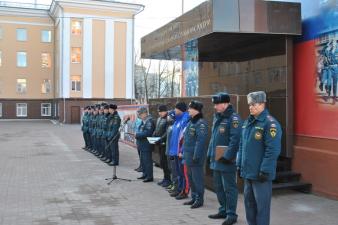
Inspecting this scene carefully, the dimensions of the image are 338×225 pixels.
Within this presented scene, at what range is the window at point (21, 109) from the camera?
Result: 5609cm

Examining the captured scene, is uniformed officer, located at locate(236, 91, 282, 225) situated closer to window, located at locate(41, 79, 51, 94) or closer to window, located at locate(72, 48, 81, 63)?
window, located at locate(72, 48, 81, 63)

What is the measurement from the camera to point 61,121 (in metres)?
47.9

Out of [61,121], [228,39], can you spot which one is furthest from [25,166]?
[61,121]

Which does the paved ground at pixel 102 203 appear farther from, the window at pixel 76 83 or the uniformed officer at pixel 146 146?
the window at pixel 76 83

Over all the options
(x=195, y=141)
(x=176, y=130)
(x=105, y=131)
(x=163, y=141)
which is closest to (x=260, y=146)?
(x=195, y=141)

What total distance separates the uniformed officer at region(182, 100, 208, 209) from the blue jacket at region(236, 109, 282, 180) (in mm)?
1925

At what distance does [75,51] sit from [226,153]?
43502 mm

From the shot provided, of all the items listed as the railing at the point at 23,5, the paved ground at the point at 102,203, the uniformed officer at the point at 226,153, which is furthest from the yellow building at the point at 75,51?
the uniformed officer at the point at 226,153

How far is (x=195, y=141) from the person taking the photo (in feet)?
25.5

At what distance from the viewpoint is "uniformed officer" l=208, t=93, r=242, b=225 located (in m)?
6.68

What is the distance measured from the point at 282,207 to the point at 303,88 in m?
2.65

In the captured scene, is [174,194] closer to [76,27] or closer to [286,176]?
[286,176]

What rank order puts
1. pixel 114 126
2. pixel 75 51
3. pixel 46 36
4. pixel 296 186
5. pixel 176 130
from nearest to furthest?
1. pixel 176 130
2. pixel 296 186
3. pixel 114 126
4. pixel 75 51
5. pixel 46 36

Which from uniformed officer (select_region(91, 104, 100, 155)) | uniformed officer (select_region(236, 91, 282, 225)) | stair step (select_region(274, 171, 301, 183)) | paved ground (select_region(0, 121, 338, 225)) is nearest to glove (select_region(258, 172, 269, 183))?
uniformed officer (select_region(236, 91, 282, 225))
